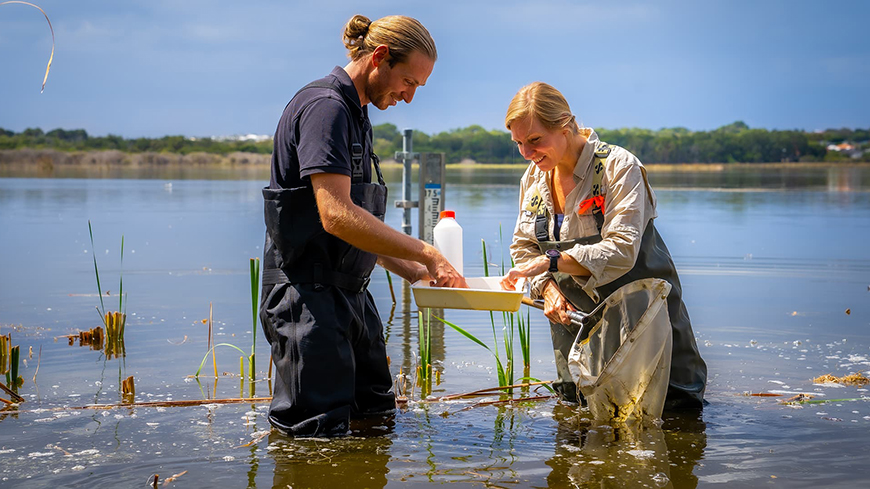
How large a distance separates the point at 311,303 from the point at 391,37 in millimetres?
1161

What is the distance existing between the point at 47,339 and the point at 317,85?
14.8 feet

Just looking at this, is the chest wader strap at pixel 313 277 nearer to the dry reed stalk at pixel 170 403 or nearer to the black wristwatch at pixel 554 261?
the black wristwatch at pixel 554 261

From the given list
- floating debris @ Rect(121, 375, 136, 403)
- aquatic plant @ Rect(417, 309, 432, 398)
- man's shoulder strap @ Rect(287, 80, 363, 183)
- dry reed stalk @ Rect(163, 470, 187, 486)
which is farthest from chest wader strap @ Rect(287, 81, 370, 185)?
floating debris @ Rect(121, 375, 136, 403)

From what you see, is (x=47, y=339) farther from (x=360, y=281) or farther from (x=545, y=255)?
(x=545, y=255)

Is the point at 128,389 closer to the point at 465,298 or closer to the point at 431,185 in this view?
the point at 465,298

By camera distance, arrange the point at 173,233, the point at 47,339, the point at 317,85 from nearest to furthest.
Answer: the point at 317,85 → the point at 47,339 → the point at 173,233

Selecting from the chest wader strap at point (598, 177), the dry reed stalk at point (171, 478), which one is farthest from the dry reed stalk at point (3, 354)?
the chest wader strap at point (598, 177)

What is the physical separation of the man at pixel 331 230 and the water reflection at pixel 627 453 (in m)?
0.96

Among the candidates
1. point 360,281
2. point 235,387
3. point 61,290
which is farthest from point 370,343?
point 61,290

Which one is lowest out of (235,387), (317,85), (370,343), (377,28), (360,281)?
(235,387)

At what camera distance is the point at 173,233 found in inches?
697

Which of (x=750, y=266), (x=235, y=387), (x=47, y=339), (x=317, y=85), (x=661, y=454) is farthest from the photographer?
(x=750, y=266)

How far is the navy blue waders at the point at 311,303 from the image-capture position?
345cm

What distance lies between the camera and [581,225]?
412 cm
